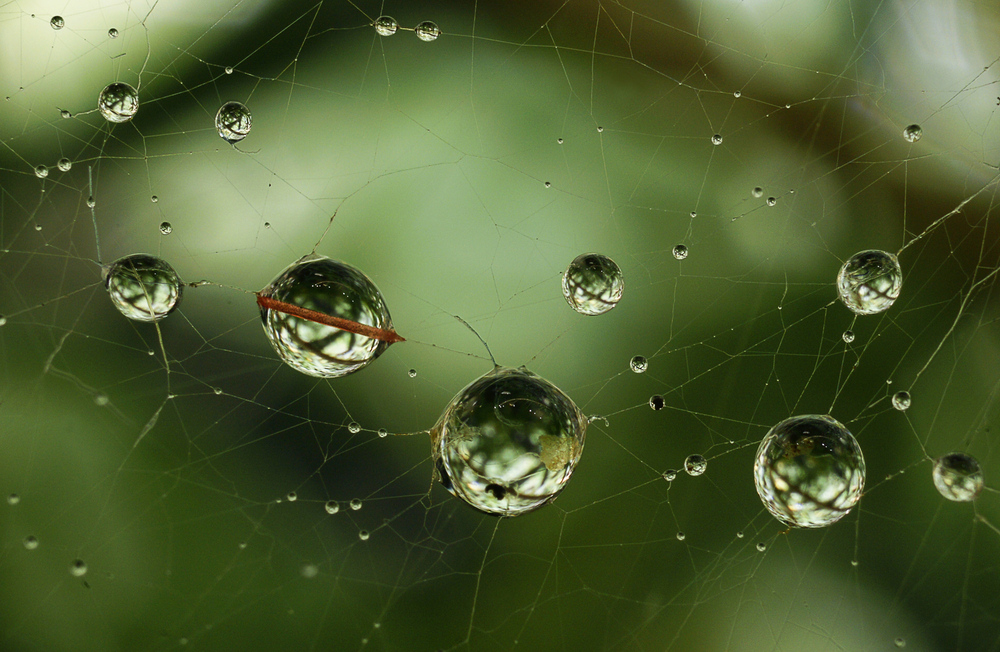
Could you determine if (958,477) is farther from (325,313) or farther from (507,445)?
(325,313)

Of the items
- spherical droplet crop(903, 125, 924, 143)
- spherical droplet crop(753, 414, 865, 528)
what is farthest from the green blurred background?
spherical droplet crop(753, 414, 865, 528)

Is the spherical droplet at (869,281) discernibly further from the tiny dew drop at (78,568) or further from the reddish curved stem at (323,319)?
the tiny dew drop at (78,568)

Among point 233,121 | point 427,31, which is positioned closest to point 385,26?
point 427,31

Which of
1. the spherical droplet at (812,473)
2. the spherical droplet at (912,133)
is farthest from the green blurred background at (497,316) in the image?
the spherical droplet at (812,473)

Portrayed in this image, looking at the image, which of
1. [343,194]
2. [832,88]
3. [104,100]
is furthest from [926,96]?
[104,100]

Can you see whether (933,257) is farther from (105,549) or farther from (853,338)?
(105,549)

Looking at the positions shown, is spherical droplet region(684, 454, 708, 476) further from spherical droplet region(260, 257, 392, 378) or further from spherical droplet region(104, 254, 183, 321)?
spherical droplet region(104, 254, 183, 321)

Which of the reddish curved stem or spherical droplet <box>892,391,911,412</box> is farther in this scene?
spherical droplet <box>892,391,911,412</box>
